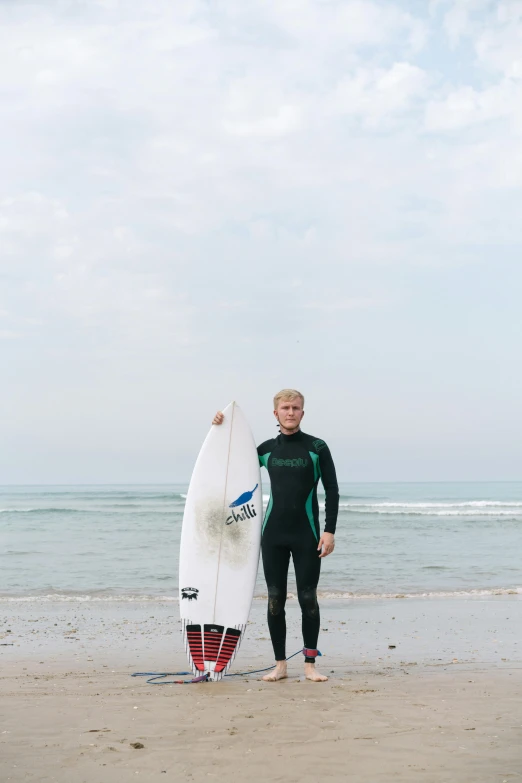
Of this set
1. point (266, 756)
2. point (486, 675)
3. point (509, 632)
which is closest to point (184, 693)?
point (266, 756)

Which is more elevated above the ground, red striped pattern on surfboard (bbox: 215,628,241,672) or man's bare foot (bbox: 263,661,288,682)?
red striped pattern on surfboard (bbox: 215,628,241,672)

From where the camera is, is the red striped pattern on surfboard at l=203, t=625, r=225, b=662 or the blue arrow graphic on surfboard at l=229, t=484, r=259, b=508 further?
the blue arrow graphic on surfboard at l=229, t=484, r=259, b=508

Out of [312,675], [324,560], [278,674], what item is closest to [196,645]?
[278,674]

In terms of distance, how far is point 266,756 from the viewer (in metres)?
2.78

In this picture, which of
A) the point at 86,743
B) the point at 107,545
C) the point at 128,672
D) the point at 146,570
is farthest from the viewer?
the point at 107,545

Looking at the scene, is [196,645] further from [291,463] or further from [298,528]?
[291,463]

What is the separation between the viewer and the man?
13.8ft

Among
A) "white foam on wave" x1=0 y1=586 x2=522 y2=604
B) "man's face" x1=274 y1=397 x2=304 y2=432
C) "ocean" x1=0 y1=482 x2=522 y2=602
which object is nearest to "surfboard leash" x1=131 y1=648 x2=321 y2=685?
"man's face" x1=274 y1=397 x2=304 y2=432

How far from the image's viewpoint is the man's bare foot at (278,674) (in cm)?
422

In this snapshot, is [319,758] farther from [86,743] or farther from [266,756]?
[86,743]

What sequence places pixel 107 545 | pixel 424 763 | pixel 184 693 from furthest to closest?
pixel 107 545, pixel 184 693, pixel 424 763

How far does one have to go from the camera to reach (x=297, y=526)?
14.0ft

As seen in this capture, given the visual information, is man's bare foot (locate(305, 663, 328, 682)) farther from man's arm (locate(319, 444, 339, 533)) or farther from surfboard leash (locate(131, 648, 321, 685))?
man's arm (locate(319, 444, 339, 533))

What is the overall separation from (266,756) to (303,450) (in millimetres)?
1890
